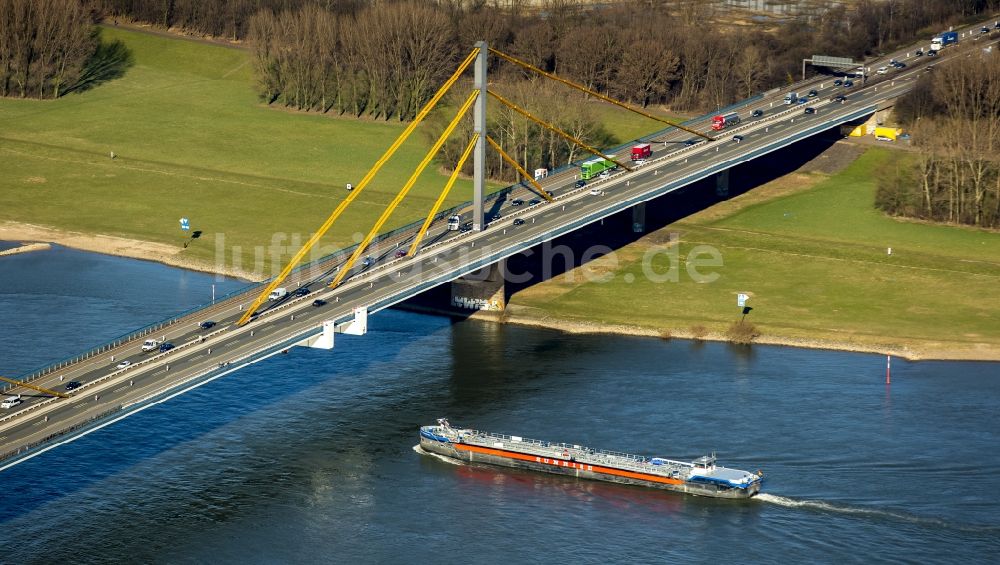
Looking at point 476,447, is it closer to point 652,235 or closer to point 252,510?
point 252,510

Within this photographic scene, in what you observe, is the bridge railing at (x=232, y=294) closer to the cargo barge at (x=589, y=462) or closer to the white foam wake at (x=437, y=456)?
the white foam wake at (x=437, y=456)

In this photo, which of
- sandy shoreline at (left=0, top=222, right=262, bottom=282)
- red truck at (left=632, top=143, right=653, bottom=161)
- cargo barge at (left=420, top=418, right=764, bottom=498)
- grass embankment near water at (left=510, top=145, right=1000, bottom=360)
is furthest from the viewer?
red truck at (left=632, top=143, right=653, bottom=161)

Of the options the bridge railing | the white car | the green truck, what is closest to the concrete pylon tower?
the bridge railing

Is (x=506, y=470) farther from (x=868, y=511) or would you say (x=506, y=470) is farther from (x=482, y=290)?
(x=482, y=290)

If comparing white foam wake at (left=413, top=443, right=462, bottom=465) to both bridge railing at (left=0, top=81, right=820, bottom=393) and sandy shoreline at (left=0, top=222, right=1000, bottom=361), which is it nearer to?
bridge railing at (left=0, top=81, right=820, bottom=393)

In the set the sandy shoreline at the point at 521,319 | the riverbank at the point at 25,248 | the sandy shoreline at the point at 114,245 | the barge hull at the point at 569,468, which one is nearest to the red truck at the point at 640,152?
the sandy shoreline at the point at 521,319

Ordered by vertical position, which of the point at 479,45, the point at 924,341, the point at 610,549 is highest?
the point at 479,45

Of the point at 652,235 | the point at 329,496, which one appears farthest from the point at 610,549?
the point at 652,235
